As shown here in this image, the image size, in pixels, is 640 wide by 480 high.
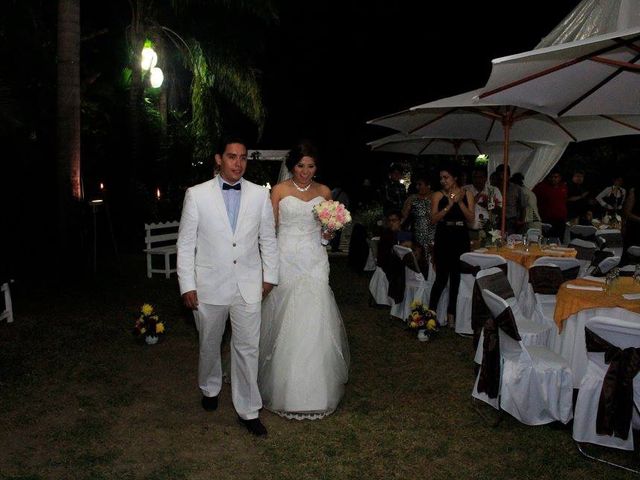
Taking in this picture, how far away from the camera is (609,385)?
4.38 m

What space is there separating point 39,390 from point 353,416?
2725mm

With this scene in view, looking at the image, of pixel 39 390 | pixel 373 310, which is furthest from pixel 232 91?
pixel 39 390

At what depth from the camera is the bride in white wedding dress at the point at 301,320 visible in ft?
16.8

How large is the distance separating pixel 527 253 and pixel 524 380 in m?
2.71

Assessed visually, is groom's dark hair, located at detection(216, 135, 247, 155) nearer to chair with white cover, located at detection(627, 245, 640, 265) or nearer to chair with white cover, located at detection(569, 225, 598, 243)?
chair with white cover, located at detection(627, 245, 640, 265)

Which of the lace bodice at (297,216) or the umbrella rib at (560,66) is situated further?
the lace bodice at (297,216)

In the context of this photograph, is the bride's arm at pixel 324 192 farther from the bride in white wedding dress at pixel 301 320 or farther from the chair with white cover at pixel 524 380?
the chair with white cover at pixel 524 380

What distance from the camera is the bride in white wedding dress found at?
5105 mm

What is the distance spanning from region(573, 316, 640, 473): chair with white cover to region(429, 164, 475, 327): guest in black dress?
10.1 ft

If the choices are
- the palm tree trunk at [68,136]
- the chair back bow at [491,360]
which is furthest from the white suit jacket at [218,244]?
the palm tree trunk at [68,136]

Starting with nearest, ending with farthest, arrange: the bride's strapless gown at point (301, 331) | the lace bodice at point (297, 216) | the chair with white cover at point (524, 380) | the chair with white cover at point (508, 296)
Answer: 1. the chair with white cover at point (524, 380)
2. the bride's strapless gown at point (301, 331)
3. the lace bodice at point (297, 216)
4. the chair with white cover at point (508, 296)

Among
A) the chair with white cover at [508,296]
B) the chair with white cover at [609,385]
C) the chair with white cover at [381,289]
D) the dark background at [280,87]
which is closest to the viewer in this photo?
the chair with white cover at [609,385]

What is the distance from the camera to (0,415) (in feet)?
17.1

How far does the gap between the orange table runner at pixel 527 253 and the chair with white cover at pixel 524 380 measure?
228cm
